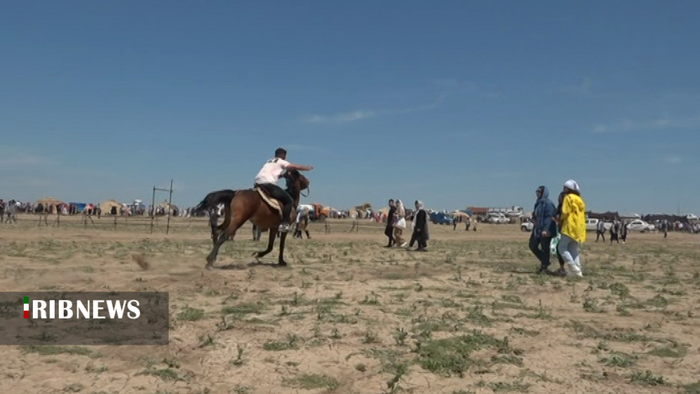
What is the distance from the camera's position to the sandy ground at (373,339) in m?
4.90

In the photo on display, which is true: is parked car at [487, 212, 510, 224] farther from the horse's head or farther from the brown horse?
the brown horse

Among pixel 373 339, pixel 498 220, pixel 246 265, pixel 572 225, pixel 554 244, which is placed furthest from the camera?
pixel 498 220

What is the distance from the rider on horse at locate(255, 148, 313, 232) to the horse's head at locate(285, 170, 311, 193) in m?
0.43

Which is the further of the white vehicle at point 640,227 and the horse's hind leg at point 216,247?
the white vehicle at point 640,227

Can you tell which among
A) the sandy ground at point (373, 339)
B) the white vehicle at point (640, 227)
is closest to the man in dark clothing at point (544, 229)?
the sandy ground at point (373, 339)

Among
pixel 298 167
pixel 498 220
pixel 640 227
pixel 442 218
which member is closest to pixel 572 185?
pixel 298 167

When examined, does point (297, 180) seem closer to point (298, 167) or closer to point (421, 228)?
point (298, 167)

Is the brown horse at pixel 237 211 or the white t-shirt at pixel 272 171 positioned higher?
the white t-shirt at pixel 272 171

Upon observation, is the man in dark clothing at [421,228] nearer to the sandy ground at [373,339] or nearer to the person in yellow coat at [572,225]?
the person in yellow coat at [572,225]

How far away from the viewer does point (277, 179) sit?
12.1m

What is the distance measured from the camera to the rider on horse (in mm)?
11875

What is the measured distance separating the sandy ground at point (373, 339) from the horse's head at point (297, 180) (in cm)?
228

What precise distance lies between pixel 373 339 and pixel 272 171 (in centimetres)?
647

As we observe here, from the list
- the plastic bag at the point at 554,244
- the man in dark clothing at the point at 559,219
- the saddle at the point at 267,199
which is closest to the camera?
the saddle at the point at 267,199
